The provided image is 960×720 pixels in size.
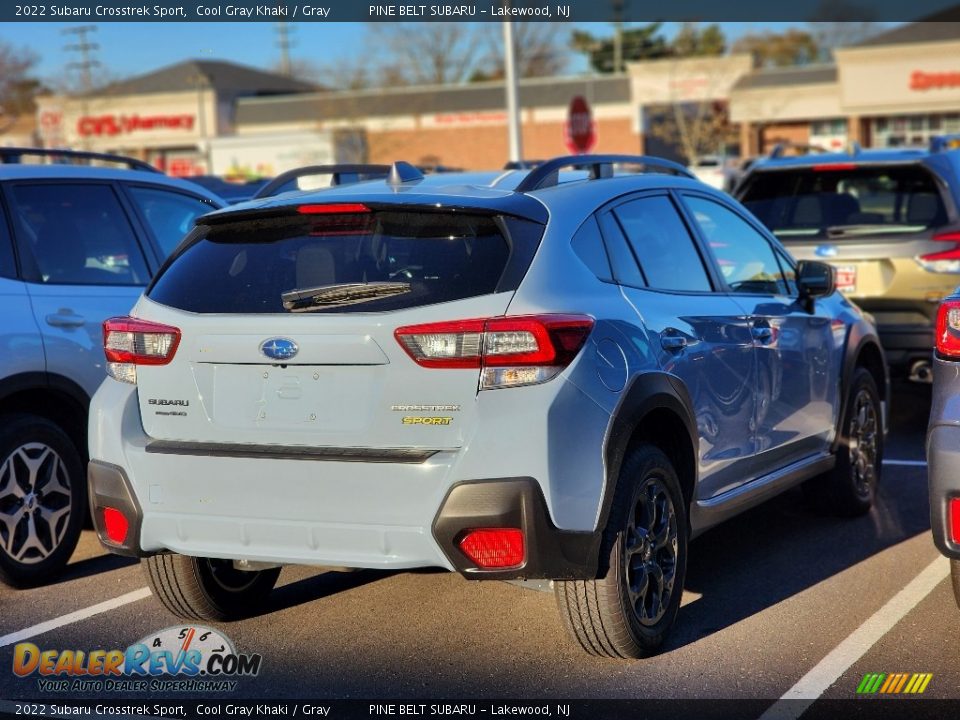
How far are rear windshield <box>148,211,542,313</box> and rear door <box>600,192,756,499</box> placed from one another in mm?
659

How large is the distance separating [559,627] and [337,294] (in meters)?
1.68

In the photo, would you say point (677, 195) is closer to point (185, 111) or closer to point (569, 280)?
point (569, 280)

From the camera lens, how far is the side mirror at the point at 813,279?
6.41 metres

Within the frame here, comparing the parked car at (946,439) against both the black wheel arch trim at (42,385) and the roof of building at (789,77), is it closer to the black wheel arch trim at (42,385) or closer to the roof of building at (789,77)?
the black wheel arch trim at (42,385)

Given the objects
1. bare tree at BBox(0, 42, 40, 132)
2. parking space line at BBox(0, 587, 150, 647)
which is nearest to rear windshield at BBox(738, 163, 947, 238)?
parking space line at BBox(0, 587, 150, 647)

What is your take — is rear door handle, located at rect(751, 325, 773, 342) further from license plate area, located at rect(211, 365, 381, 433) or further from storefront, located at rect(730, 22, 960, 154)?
storefront, located at rect(730, 22, 960, 154)

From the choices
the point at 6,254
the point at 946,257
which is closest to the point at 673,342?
the point at 6,254

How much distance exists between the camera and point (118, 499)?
4637 millimetres

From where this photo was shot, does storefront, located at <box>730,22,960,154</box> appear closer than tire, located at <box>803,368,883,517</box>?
No

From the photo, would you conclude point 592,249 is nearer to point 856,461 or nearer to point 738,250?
point 738,250

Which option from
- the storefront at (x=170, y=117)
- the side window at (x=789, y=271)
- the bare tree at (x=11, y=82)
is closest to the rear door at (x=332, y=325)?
the side window at (x=789, y=271)

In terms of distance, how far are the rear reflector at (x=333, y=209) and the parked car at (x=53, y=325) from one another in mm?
1915

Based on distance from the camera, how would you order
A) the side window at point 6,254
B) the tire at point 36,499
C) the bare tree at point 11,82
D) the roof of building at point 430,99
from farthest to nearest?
1. the roof of building at point 430,99
2. the bare tree at point 11,82
3. the side window at point 6,254
4. the tire at point 36,499

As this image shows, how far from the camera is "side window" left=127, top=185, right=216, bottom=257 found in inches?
272
